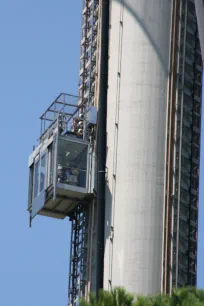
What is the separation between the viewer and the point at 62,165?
332 ft

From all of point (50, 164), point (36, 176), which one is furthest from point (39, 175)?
point (50, 164)

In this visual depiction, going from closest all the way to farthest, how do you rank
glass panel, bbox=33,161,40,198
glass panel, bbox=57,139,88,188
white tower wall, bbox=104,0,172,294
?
1. white tower wall, bbox=104,0,172,294
2. glass panel, bbox=57,139,88,188
3. glass panel, bbox=33,161,40,198

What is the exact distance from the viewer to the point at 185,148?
102 m

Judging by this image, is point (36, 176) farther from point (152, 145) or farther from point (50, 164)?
point (152, 145)

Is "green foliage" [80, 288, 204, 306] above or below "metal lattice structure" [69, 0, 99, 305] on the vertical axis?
below

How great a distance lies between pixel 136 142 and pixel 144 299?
2390 cm

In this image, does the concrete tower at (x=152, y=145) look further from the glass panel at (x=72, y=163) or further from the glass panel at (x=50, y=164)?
the glass panel at (x=50, y=164)

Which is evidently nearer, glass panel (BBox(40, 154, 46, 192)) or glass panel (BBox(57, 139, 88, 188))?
glass panel (BBox(57, 139, 88, 188))

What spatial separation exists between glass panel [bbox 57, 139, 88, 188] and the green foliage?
23547mm

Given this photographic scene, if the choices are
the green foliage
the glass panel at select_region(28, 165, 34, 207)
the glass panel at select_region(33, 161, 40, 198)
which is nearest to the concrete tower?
the glass panel at select_region(33, 161, 40, 198)

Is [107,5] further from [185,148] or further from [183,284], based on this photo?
[183,284]

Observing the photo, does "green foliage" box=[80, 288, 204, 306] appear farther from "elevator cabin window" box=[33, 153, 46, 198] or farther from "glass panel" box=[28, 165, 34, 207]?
"glass panel" box=[28, 165, 34, 207]

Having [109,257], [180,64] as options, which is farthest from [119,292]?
[180,64]

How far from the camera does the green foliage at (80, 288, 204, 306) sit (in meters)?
76.3
